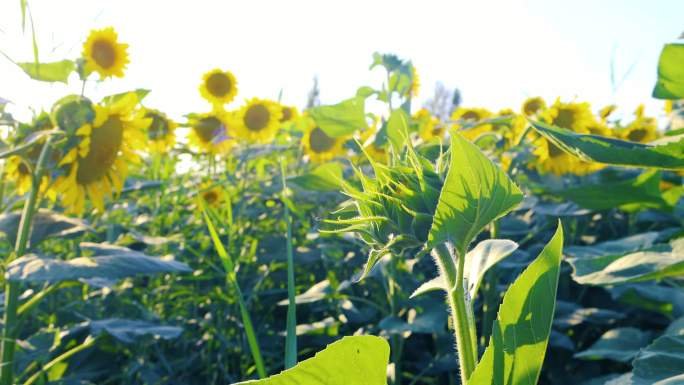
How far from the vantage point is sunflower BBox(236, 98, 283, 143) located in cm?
290

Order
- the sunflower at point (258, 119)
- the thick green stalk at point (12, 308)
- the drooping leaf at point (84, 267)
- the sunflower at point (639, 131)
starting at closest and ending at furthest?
1. the drooping leaf at point (84, 267)
2. the thick green stalk at point (12, 308)
3. the sunflower at point (639, 131)
4. the sunflower at point (258, 119)

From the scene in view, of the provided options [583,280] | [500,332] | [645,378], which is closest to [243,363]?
[583,280]

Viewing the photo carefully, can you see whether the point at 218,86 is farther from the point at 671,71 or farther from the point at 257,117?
the point at 671,71

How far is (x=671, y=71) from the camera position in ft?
2.22

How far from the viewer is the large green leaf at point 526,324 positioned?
338 mm

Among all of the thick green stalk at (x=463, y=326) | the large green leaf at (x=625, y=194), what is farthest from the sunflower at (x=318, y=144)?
the thick green stalk at (x=463, y=326)

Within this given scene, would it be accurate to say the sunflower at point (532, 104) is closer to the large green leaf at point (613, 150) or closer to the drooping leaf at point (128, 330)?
the drooping leaf at point (128, 330)

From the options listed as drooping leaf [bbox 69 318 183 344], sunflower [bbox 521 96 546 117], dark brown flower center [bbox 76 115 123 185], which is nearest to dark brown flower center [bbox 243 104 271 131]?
sunflower [bbox 521 96 546 117]

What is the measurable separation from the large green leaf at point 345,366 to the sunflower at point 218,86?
2.90 metres

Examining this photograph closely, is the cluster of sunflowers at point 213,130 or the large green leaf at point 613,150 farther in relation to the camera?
the cluster of sunflowers at point 213,130

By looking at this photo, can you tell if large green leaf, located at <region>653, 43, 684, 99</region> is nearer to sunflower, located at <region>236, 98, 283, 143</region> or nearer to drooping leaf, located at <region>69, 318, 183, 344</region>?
drooping leaf, located at <region>69, 318, 183, 344</region>

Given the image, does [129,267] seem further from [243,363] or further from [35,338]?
[243,363]

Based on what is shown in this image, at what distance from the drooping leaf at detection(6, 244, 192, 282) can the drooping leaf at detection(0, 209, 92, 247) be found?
0.36 feet

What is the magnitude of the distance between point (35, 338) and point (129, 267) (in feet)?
1.18
